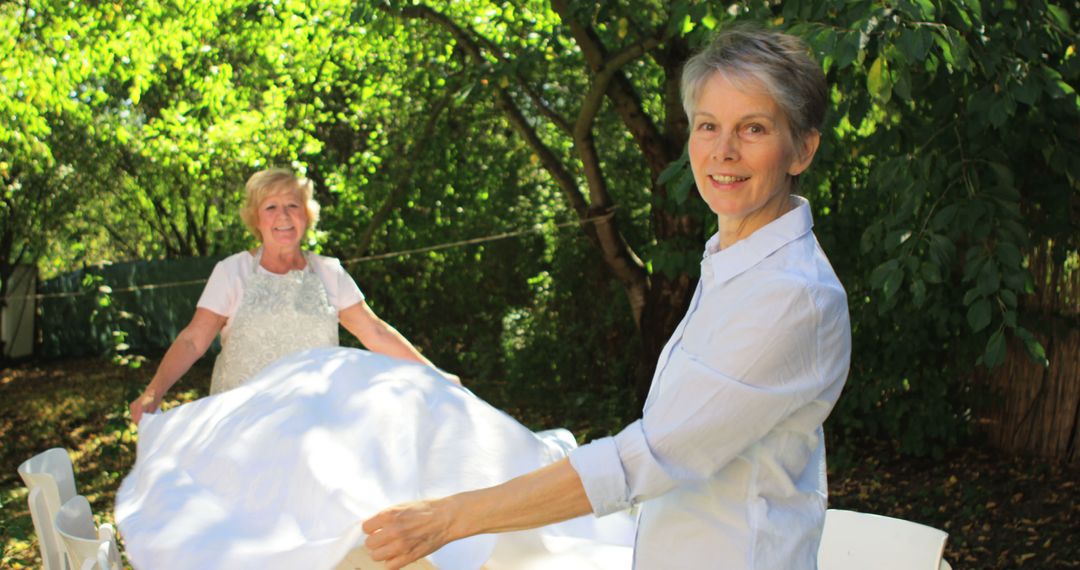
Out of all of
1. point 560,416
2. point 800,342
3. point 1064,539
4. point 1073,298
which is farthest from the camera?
point 560,416

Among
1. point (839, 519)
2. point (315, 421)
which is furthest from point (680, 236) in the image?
point (315, 421)

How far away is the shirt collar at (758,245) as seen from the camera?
1.64m

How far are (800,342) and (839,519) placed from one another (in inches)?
56.7

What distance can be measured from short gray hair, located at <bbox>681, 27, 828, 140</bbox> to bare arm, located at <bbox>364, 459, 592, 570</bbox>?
62cm

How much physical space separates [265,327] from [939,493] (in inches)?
167

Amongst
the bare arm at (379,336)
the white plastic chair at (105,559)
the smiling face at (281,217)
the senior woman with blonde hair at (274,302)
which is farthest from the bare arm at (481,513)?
the smiling face at (281,217)

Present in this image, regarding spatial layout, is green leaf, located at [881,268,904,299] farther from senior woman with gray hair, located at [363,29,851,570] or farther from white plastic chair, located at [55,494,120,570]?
white plastic chair, located at [55,494,120,570]

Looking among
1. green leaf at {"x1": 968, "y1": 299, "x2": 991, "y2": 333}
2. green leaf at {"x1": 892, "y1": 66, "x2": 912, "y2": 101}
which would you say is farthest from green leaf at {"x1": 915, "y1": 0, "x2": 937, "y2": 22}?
green leaf at {"x1": 968, "y1": 299, "x2": 991, "y2": 333}

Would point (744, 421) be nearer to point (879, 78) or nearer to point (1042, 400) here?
point (879, 78)

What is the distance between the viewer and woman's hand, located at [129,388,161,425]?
332 cm

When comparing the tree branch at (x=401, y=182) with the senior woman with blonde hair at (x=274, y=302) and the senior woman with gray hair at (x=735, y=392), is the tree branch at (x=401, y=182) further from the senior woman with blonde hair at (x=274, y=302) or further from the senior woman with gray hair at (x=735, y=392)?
the senior woman with gray hair at (x=735, y=392)

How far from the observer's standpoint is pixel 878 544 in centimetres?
277

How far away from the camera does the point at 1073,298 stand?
22.0 ft

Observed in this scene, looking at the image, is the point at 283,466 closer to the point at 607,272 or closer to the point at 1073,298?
the point at 1073,298
